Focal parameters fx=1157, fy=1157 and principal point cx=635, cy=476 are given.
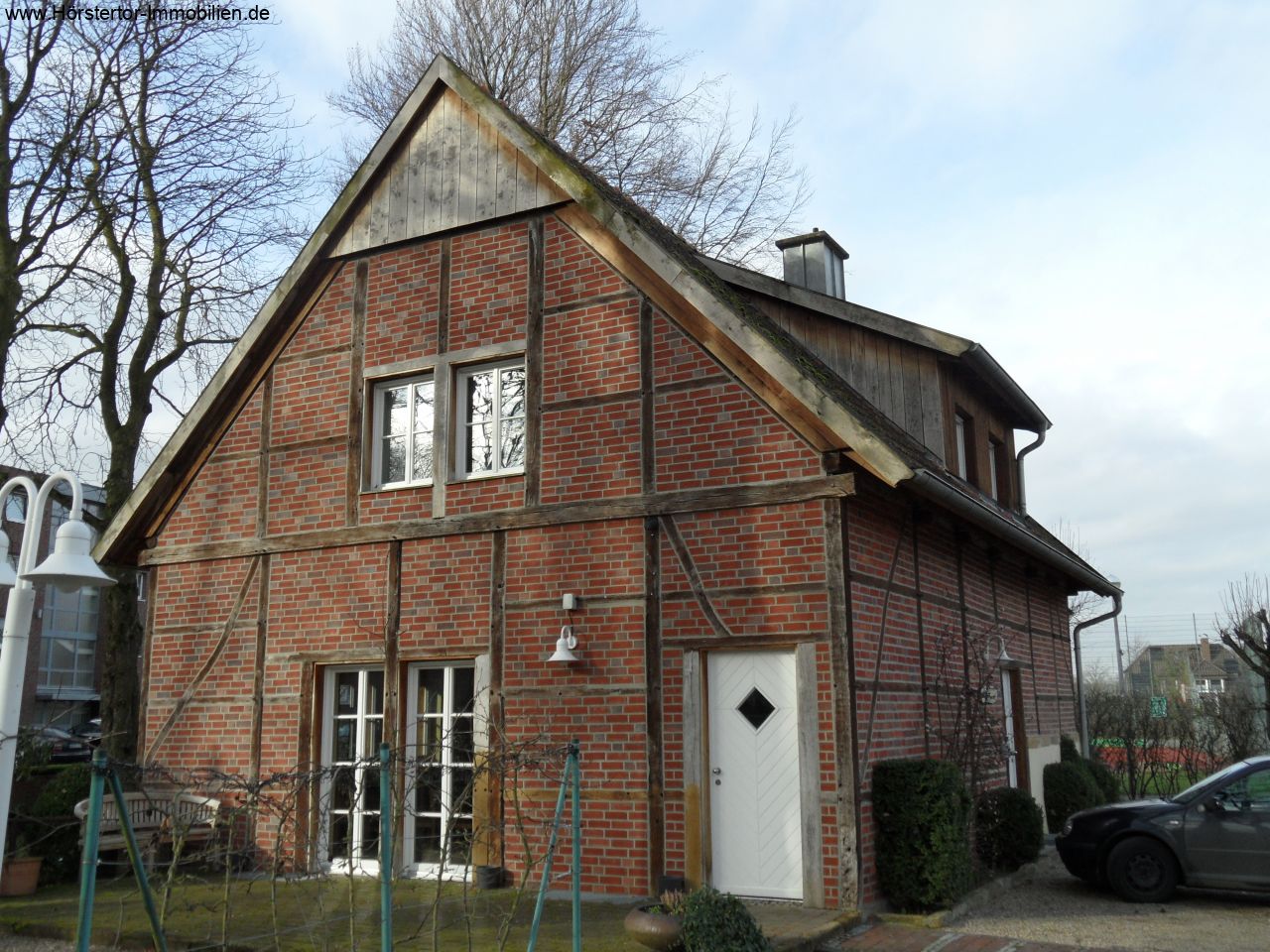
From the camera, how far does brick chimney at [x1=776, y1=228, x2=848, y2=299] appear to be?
1383cm

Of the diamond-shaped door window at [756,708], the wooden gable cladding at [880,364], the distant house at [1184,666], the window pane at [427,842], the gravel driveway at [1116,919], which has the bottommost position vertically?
the gravel driveway at [1116,919]

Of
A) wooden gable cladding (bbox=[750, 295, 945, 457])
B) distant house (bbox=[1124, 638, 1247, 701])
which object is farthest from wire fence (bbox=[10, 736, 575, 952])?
distant house (bbox=[1124, 638, 1247, 701])

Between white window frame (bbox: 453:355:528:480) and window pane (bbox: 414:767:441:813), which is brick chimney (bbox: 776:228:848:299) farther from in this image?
window pane (bbox: 414:767:441:813)

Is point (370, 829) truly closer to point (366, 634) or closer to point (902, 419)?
point (366, 634)

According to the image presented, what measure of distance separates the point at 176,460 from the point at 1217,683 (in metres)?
47.9

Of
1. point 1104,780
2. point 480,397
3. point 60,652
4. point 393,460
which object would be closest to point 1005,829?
point 1104,780

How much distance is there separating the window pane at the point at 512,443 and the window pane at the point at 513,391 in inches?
4.2

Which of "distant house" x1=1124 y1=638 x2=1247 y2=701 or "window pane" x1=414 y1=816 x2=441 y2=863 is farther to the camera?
"distant house" x1=1124 y1=638 x2=1247 y2=701

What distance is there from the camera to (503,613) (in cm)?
1036

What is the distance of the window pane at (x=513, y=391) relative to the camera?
1095 centimetres

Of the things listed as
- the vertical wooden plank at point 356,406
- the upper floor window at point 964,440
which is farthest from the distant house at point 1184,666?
the vertical wooden plank at point 356,406

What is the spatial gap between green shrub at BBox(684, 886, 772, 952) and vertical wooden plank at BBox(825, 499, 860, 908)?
1.84 m

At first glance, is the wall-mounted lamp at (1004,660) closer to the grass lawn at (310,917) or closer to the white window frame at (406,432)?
the grass lawn at (310,917)

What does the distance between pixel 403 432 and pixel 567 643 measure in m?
3.07
